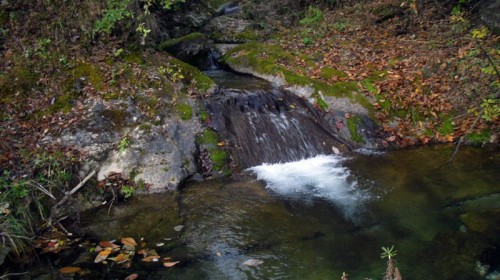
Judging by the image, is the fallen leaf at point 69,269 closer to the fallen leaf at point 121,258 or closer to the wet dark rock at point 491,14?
the fallen leaf at point 121,258

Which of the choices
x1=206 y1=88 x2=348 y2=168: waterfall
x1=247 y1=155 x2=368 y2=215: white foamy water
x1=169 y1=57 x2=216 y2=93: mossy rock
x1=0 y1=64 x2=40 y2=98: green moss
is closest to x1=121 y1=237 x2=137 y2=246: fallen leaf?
x1=247 y1=155 x2=368 y2=215: white foamy water

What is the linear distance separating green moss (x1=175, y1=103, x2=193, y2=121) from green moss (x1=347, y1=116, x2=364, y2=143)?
354 cm

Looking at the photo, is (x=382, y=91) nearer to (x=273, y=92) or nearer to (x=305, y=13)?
(x=273, y=92)

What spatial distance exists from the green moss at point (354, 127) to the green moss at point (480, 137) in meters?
2.23

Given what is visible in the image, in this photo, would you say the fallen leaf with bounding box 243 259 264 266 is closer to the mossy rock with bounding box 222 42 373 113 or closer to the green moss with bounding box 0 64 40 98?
the mossy rock with bounding box 222 42 373 113

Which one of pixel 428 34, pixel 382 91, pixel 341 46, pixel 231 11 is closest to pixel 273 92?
pixel 382 91

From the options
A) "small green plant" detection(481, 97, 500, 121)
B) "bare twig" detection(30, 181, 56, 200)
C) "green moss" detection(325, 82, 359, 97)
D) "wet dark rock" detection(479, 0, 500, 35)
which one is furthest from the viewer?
"wet dark rock" detection(479, 0, 500, 35)

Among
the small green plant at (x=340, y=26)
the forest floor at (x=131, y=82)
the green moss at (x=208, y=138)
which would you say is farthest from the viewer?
the small green plant at (x=340, y=26)

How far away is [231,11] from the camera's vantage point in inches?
658

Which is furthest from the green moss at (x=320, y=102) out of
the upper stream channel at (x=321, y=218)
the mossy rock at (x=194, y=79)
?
the mossy rock at (x=194, y=79)

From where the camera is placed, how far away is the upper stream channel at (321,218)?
465 cm

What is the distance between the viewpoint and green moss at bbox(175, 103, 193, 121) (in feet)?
25.6

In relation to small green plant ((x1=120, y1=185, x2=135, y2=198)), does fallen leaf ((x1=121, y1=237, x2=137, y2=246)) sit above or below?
below

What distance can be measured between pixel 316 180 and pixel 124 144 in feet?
11.7
